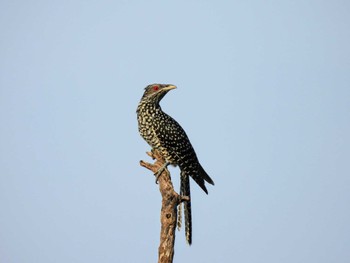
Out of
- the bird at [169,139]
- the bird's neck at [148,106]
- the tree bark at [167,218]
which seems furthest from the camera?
the bird's neck at [148,106]

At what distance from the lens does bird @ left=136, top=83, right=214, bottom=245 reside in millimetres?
11766

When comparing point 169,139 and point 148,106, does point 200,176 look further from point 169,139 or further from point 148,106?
point 148,106

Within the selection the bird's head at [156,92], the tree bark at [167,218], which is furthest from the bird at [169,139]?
the tree bark at [167,218]

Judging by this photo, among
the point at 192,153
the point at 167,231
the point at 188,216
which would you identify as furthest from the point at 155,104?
the point at 167,231

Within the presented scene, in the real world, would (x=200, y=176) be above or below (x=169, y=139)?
below

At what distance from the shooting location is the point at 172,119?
40.1 feet

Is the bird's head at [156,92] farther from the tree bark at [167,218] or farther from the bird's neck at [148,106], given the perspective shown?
the tree bark at [167,218]

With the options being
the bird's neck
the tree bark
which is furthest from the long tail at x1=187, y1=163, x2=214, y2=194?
the bird's neck

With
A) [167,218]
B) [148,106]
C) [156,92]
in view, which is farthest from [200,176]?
Answer: [167,218]

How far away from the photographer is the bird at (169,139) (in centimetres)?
1177

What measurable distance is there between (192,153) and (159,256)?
2879mm

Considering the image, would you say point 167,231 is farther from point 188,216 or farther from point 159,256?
point 188,216

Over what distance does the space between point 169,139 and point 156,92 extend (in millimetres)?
1052

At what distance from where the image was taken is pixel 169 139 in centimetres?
1174
